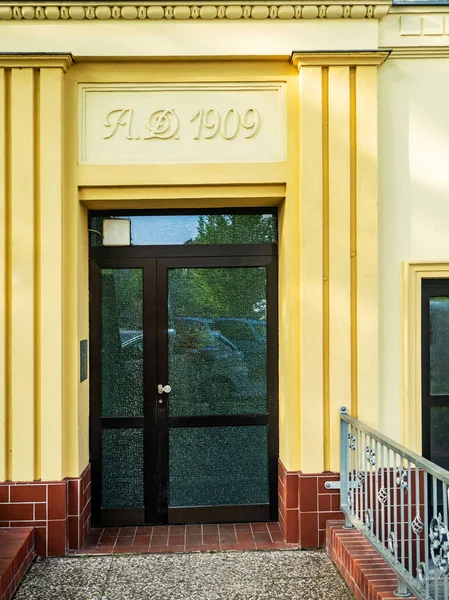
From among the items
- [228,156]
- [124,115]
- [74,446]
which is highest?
[124,115]

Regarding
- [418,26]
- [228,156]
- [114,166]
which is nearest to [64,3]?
[114,166]

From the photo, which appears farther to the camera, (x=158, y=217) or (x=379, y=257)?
(x=158, y=217)

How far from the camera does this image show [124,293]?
4.86 meters

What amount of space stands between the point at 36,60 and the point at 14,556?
3.28m

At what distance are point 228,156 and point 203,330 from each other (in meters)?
1.35

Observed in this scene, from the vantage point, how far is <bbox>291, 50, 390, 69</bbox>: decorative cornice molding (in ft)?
14.3

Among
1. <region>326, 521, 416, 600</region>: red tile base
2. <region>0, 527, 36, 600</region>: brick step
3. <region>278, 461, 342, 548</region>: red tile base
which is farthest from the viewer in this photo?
<region>278, 461, 342, 548</region>: red tile base

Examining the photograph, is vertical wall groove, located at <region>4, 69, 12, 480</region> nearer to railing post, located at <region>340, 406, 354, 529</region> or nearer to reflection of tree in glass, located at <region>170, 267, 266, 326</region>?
reflection of tree in glass, located at <region>170, 267, 266, 326</region>

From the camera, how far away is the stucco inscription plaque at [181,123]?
4.49 m

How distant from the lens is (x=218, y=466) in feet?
16.0

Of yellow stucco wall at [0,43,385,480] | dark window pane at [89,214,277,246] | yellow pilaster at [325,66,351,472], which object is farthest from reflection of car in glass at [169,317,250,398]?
yellow pilaster at [325,66,351,472]

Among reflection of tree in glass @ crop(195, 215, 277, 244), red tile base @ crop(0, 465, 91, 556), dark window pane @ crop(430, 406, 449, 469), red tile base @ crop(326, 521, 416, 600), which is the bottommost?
red tile base @ crop(326, 521, 416, 600)

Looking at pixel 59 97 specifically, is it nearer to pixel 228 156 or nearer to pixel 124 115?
pixel 124 115

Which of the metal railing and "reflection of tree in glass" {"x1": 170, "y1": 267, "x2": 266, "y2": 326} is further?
"reflection of tree in glass" {"x1": 170, "y1": 267, "x2": 266, "y2": 326}
